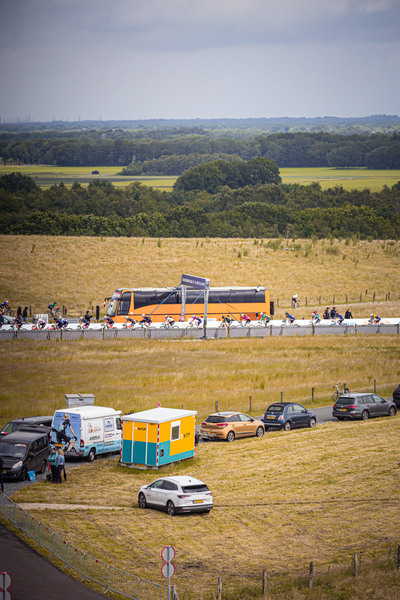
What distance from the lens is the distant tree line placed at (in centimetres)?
12225

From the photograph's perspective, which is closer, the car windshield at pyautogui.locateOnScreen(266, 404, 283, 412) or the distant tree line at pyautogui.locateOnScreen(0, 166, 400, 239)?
the car windshield at pyautogui.locateOnScreen(266, 404, 283, 412)

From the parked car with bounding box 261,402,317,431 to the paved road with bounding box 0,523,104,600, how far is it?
51.3ft

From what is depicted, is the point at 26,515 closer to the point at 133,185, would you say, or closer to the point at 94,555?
the point at 94,555

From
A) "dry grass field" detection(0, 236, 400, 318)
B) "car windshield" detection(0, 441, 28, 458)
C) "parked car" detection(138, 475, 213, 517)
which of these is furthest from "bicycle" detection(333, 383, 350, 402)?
"dry grass field" detection(0, 236, 400, 318)

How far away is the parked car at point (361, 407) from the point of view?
1259 inches

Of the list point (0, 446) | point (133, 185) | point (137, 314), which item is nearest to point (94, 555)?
point (0, 446)

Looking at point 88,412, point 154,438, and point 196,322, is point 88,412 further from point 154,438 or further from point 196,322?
point 196,322

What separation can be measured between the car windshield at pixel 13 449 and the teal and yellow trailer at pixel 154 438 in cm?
360

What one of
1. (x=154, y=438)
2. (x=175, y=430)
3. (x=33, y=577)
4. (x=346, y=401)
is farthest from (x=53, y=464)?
(x=346, y=401)

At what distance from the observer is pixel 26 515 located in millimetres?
17938

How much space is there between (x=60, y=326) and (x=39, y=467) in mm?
27537

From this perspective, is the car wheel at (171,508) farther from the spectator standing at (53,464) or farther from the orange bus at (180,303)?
the orange bus at (180,303)

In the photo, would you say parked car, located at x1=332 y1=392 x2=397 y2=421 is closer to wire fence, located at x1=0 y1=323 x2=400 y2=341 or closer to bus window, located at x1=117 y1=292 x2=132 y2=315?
wire fence, located at x1=0 y1=323 x2=400 y2=341

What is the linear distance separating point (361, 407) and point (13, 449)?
53.4 feet
